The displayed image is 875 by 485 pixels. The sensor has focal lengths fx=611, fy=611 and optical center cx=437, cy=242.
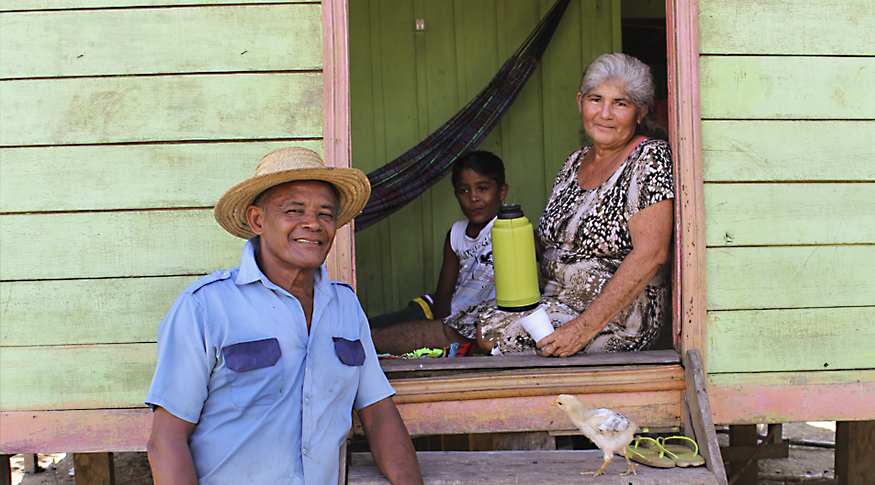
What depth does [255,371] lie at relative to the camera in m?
1.61

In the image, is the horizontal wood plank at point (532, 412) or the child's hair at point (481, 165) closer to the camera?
the horizontal wood plank at point (532, 412)

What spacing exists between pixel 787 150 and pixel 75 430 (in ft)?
8.85

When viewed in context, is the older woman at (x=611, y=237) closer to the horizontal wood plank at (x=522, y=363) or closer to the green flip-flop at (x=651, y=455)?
the horizontal wood plank at (x=522, y=363)

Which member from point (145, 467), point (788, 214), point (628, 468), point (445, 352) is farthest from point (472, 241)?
point (145, 467)

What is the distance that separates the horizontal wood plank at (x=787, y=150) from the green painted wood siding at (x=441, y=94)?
202 centimetres

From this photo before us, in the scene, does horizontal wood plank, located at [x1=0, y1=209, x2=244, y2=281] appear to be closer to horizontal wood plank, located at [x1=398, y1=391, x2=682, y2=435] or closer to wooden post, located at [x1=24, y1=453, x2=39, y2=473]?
horizontal wood plank, located at [x1=398, y1=391, x2=682, y2=435]

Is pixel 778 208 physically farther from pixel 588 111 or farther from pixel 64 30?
pixel 64 30

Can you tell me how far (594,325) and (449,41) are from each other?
102 inches

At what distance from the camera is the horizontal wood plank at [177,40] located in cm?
211

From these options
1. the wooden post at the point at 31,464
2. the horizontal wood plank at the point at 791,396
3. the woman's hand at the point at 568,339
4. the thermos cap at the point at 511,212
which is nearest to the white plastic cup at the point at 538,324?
the woman's hand at the point at 568,339

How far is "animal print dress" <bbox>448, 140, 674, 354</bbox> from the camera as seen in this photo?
7.53 feet

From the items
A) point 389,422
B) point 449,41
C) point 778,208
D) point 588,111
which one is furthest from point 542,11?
point 389,422

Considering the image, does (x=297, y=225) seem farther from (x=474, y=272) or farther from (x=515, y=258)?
(x=474, y=272)

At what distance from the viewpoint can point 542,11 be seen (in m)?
4.11
